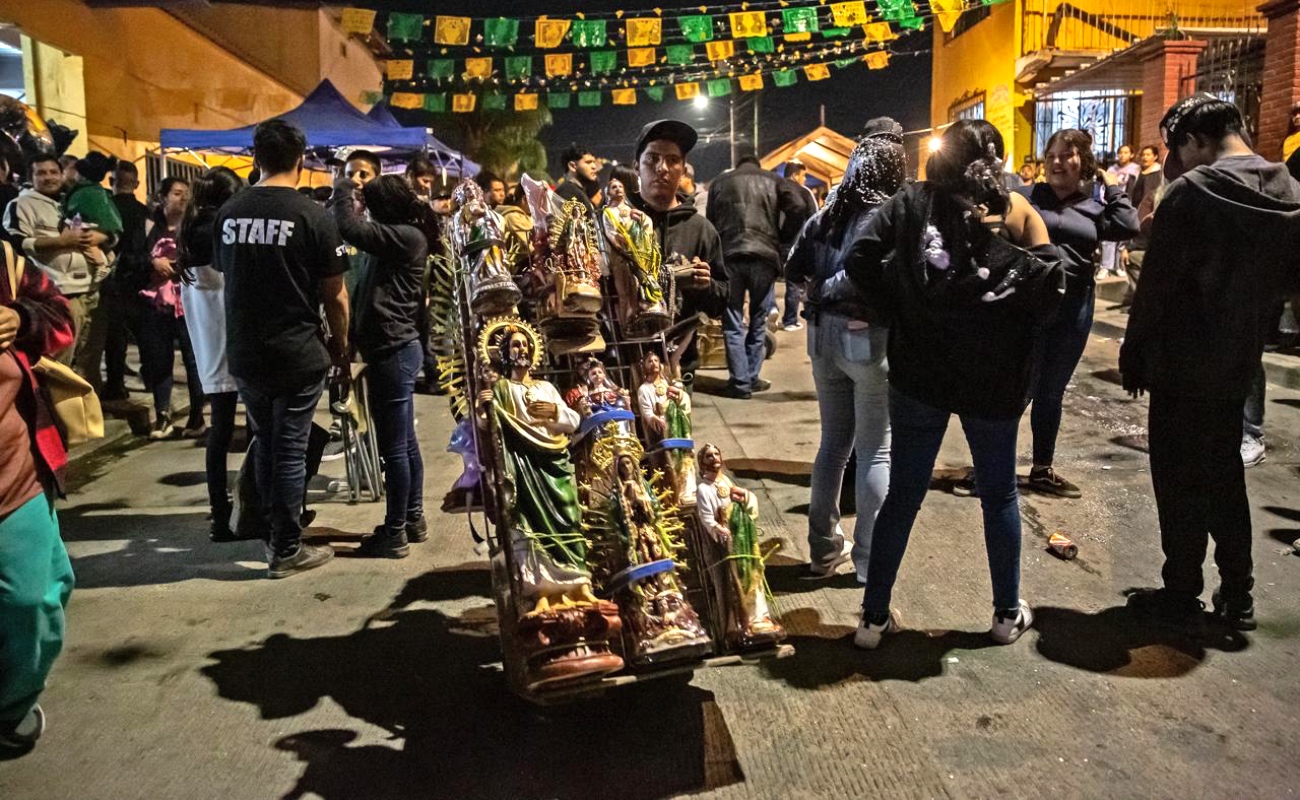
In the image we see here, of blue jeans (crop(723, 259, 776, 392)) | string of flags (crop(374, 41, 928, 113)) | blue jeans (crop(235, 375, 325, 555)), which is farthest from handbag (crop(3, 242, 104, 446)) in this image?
string of flags (crop(374, 41, 928, 113))

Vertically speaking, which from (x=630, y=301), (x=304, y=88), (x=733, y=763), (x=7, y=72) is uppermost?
(x=304, y=88)

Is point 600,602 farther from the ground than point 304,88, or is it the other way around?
point 304,88

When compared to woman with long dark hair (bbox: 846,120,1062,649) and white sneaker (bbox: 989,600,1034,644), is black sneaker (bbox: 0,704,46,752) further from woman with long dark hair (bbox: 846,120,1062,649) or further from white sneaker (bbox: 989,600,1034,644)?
white sneaker (bbox: 989,600,1034,644)

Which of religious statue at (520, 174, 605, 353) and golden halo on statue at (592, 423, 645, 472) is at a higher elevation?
religious statue at (520, 174, 605, 353)

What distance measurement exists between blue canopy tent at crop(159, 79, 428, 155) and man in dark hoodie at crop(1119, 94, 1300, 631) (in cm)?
931

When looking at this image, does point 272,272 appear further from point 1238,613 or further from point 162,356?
point 1238,613

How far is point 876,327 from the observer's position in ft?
13.2

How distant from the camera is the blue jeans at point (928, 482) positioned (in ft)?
11.6

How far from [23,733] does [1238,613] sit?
14.9 feet

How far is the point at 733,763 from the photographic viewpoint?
3035 mm

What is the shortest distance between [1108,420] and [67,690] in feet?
23.2

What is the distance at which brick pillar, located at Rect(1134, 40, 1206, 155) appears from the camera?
1418 centimetres

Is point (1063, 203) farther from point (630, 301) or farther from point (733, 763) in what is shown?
point (733, 763)

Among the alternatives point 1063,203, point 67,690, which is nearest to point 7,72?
point 67,690
